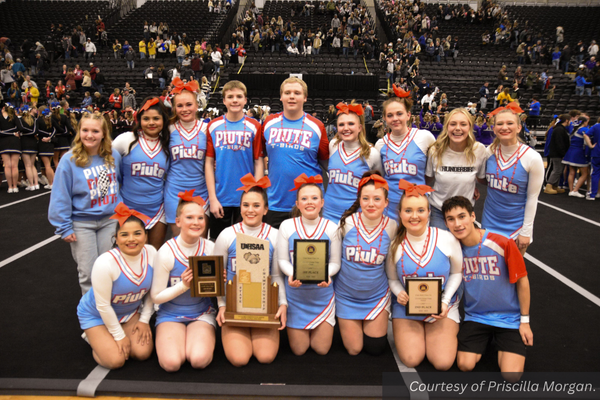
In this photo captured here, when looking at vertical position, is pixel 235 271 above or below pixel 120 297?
above

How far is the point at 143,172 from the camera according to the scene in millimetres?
3598

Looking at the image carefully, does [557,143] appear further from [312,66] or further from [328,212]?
[312,66]

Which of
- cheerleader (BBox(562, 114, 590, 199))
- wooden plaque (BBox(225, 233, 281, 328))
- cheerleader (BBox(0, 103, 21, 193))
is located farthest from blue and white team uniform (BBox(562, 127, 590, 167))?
cheerleader (BBox(0, 103, 21, 193))

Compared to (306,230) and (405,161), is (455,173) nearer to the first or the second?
(405,161)

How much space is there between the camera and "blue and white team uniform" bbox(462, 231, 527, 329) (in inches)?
119

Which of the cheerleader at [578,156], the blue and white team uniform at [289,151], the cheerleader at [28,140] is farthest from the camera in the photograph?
the cheerleader at [578,156]

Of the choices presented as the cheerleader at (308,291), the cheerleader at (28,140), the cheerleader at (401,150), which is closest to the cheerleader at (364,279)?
the cheerleader at (308,291)

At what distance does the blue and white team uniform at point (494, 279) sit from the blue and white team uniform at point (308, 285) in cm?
99

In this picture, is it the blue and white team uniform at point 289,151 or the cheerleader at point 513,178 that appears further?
the blue and white team uniform at point 289,151

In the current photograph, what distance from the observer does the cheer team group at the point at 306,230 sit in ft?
9.78

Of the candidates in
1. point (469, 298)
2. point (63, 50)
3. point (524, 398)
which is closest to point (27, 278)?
point (469, 298)

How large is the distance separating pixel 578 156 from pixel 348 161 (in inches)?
290

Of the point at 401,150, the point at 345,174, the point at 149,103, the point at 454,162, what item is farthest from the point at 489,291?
the point at 149,103

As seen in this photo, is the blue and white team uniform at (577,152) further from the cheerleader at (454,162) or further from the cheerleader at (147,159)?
the cheerleader at (147,159)
